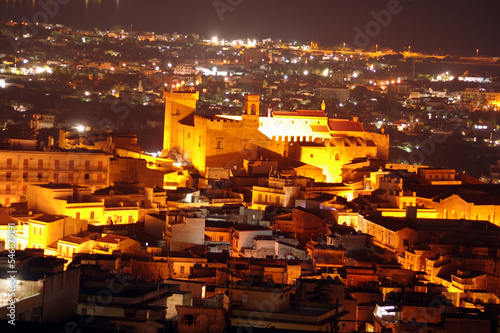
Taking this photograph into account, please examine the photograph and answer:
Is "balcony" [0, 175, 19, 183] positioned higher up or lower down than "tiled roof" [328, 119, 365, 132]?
lower down

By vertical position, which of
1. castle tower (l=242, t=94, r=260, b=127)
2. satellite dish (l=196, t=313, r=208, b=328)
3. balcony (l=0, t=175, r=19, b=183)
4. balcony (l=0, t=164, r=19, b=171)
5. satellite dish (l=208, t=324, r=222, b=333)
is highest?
castle tower (l=242, t=94, r=260, b=127)

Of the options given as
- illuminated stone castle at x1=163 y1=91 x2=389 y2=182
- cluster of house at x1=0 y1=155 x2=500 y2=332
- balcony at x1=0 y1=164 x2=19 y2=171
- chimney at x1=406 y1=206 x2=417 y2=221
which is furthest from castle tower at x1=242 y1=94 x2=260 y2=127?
balcony at x1=0 y1=164 x2=19 y2=171

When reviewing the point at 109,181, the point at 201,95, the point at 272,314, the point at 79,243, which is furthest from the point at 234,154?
A: the point at 201,95

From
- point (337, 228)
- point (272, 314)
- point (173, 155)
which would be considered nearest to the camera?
point (272, 314)

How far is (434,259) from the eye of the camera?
21.5 meters

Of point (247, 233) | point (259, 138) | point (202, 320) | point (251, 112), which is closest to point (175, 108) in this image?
point (251, 112)

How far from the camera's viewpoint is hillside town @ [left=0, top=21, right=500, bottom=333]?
12.4 m

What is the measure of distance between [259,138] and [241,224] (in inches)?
425

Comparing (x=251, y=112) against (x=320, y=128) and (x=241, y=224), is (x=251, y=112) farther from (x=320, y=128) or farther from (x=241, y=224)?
(x=241, y=224)

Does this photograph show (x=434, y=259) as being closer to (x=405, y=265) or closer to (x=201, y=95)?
(x=405, y=265)

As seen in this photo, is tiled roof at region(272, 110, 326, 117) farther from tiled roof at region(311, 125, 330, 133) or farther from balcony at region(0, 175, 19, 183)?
balcony at region(0, 175, 19, 183)

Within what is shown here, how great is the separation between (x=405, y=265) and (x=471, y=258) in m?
1.24

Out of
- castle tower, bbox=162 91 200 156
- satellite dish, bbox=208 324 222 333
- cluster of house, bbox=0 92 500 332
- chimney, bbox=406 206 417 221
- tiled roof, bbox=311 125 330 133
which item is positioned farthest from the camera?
tiled roof, bbox=311 125 330 133

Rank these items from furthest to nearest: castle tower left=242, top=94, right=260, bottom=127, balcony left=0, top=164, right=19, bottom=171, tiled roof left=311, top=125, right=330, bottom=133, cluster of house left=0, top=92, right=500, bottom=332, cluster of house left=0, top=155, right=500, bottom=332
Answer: tiled roof left=311, top=125, right=330, bottom=133, castle tower left=242, top=94, right=260, bottom=127, balcony left=0, top=164, right=19, bottom=171, cluster of house left=0, top=92, right=500, bottom=332, cluster of house left=0, top=155, right=500, bottom=332
